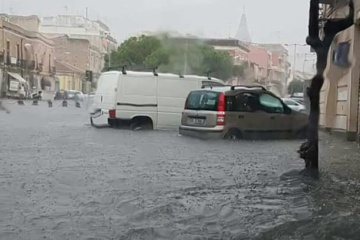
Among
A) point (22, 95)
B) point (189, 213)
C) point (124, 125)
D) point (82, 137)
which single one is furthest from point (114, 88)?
point (189, 213)

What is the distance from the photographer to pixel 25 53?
90.9 ft

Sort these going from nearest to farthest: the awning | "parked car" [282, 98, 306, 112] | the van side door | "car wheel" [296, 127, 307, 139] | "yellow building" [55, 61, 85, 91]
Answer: "parked car" [282, 98, 306, 112] → "car wheel" [296, 127, 307, 139] → the van side door → the awning → "yellow building" [55, 61, 85, 91]

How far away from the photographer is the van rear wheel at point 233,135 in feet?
48.0

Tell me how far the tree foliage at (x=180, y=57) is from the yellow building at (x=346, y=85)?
3899 mm

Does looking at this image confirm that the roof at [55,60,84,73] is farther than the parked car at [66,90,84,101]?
Yes

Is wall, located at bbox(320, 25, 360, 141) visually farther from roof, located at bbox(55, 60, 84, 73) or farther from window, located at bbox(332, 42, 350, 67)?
roof, located at bbox(55, 60, 84, 73)

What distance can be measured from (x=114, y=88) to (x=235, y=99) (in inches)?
181

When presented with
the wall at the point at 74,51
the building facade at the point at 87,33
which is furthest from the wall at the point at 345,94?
the wall at the point at 74,51

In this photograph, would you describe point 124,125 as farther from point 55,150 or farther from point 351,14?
point 351,14

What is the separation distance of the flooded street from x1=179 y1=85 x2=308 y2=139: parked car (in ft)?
4.43

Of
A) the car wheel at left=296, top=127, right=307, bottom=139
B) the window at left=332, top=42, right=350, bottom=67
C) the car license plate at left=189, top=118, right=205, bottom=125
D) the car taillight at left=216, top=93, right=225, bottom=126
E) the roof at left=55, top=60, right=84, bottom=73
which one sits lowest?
the car wheel at left=296, top=127, right=307, bottom=139

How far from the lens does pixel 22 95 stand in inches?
916

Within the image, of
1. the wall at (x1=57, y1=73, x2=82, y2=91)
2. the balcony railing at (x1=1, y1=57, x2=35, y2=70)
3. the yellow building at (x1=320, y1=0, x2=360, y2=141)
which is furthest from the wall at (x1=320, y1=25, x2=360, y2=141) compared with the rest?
the wall at (x1=57, y1=73, x2=82, y2=91)

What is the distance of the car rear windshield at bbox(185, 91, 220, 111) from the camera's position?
14.7 m
